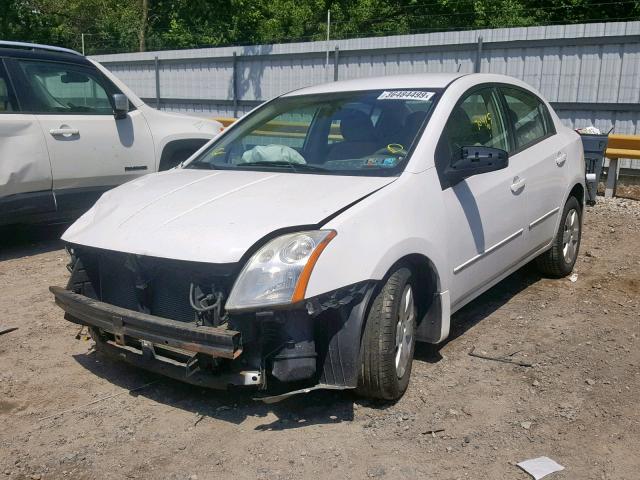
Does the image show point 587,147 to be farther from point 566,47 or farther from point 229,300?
point 229,300

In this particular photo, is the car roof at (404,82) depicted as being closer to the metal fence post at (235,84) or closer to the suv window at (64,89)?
the suv window at (64,89)

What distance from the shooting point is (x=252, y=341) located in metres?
3.30

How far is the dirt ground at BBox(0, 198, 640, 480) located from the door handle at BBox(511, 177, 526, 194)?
96 cm

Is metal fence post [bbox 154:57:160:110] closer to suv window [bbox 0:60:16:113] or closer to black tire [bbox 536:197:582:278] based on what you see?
suv window [bbox 0:60:16:113]

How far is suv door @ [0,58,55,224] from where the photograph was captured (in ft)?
21.0

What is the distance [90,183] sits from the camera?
707 centimetres

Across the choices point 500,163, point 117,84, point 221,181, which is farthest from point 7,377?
point 117,84

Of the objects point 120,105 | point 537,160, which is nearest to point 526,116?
point 537,160

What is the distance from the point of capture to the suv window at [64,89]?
6742mm

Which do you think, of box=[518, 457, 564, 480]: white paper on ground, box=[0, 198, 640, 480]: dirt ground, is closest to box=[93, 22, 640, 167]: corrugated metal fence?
box=[0, 198, 640, 480]: dirt ground

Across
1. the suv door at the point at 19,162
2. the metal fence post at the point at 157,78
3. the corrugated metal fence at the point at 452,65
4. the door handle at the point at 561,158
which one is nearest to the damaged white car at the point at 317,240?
the door handle at the point at 561,158

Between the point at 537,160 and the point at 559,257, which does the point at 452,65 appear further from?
the point at 537,160

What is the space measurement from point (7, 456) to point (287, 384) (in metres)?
1.32

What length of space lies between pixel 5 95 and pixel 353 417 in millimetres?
4691
